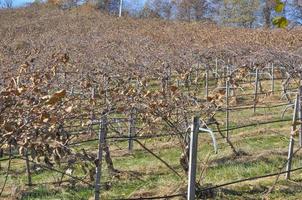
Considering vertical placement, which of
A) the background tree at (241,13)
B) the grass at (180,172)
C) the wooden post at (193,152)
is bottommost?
the grass at (180,172)

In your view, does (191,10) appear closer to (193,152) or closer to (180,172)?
(180,172)

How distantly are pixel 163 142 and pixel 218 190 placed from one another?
3.01 metres

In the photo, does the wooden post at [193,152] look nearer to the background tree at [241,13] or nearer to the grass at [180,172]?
the grass at [180,172]

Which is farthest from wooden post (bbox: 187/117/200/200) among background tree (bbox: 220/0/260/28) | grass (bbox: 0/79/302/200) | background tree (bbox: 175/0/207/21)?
background tree (bbox: 175/0/207/21)

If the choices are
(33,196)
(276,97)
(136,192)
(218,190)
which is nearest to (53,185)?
(33,196)

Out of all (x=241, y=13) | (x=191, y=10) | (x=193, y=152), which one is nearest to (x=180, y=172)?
(x=193, y=152)

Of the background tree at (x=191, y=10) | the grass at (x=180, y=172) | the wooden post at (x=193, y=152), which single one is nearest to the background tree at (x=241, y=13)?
the background tree at (x=191, y=10)

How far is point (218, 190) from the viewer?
4.91 meters

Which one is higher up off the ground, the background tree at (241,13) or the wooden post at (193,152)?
the background tree at (241,13)

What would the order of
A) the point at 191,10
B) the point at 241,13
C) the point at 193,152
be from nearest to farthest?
the point at 193,152, the point at 241,13, the point at 191,10

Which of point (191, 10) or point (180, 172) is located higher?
point (191, 10)

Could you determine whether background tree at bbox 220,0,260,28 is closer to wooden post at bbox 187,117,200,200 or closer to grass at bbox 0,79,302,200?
grass at bbox 0,79,302,200

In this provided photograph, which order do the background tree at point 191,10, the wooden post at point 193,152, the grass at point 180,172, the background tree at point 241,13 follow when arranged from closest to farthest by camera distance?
the wooden post at point 193,152
the grass at point 180,172
the background tree at point 241,13
the background tree at point 191,10

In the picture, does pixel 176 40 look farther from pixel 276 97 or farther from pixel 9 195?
pixel 9 195
